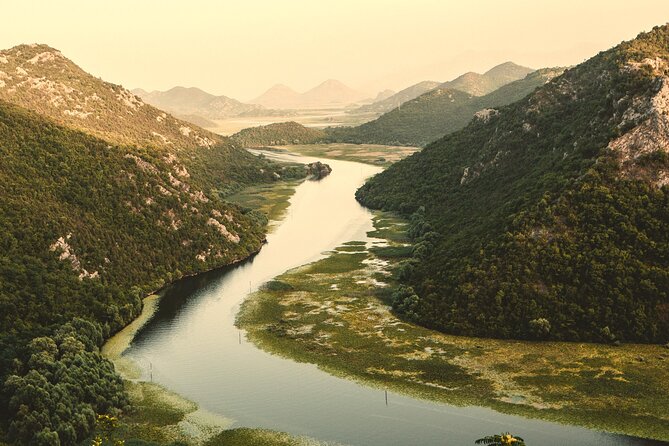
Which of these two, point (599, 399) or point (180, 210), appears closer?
point (599, 399)

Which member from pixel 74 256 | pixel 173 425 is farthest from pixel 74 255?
pixel 173 425

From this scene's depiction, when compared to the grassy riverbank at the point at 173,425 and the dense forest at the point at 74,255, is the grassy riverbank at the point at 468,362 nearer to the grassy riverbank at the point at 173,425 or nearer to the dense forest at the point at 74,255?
the grassy riverbank at the point at 173,425

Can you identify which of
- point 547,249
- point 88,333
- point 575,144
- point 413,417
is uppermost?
point 575,144

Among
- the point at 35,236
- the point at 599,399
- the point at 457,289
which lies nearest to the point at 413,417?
the point at 599,399

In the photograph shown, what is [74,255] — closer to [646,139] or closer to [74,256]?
[74,256]

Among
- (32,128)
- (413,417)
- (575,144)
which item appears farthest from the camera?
(32,128)

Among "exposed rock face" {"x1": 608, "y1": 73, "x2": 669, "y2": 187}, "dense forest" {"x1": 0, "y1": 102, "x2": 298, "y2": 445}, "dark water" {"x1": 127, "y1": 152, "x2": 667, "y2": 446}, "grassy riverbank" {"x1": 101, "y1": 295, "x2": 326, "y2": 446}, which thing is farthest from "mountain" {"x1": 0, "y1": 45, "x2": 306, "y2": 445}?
"exposed rock face" {"x1": 608, "y1": 73, "x2": 669, "y2": 187}

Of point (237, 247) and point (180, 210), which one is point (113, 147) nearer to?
point (180, 210)
